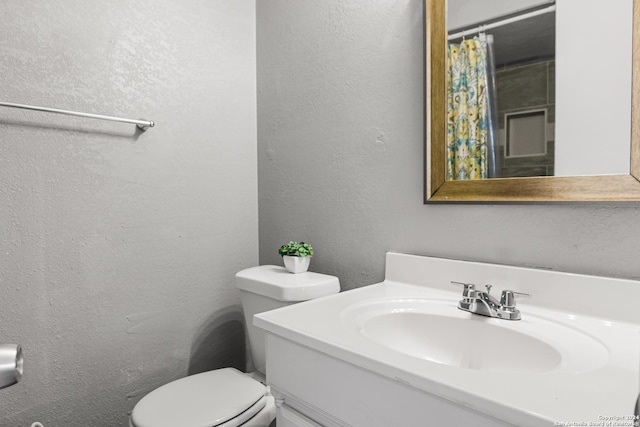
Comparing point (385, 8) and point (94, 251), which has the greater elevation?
point (385, 8)

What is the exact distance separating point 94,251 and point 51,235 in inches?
5.3

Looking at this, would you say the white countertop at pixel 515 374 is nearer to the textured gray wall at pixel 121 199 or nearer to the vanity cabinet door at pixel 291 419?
the vanity cabinet door at pixel 291 419

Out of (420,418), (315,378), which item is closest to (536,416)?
(420,418)

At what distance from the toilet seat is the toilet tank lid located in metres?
0.30

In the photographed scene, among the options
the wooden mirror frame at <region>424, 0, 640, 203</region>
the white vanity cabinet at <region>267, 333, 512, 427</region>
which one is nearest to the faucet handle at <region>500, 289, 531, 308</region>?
the wooden mirror frame at <region>424, 0, 640, 203</region>

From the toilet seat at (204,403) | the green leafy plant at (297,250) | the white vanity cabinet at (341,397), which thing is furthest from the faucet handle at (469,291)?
the toilet seat at (204,403)

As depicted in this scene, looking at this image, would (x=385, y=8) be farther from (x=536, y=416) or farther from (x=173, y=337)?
(x=173, y=337)

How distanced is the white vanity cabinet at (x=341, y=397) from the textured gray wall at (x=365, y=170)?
22.5 inches

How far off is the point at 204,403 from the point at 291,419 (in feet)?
1.44

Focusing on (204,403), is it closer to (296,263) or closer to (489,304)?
(296,263)

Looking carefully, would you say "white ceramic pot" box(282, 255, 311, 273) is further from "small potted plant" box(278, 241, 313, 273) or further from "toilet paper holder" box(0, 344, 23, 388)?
"toilet paper holder" box(0, 344, 23, 388)

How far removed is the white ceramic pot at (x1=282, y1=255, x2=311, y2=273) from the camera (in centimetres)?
137

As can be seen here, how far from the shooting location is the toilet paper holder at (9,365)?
36cm

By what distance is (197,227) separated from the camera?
1562mm
